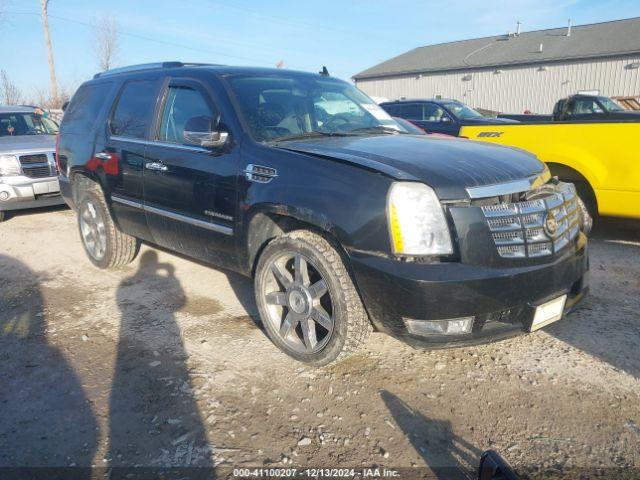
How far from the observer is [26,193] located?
737 centimetres

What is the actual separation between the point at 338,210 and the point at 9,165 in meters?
6.51

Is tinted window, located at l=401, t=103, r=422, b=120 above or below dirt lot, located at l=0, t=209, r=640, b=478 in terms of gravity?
above

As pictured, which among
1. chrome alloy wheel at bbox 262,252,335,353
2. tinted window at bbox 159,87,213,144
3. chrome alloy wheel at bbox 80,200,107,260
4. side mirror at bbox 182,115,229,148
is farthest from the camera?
chrome alloy wheel at bbox 80,200,107,260

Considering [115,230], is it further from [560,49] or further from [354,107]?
[560,49]

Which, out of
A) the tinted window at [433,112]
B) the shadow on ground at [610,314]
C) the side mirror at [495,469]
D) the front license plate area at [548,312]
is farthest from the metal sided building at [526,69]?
the side mirror at [495,469]

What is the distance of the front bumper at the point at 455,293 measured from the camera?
2.53 metres

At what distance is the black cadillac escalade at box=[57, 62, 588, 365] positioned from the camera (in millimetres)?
2602

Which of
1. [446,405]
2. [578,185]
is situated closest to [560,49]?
[578,185]

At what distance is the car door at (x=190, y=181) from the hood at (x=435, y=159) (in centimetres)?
52

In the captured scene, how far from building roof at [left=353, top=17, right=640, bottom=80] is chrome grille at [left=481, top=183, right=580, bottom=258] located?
93.8ft

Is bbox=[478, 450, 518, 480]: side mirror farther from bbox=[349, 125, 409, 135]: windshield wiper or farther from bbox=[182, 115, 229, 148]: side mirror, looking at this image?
bbox=[349, 125, 409, 135]: windshield wiper

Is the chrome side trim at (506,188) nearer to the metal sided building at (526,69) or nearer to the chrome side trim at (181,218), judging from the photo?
the chrome side trim at (181,218)

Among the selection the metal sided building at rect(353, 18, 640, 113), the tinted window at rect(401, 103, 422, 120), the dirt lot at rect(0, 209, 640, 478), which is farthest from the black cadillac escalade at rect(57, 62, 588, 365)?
the metal sided building at rect(353, 18, 640, 113)

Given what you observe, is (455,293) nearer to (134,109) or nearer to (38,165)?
(134,109)
